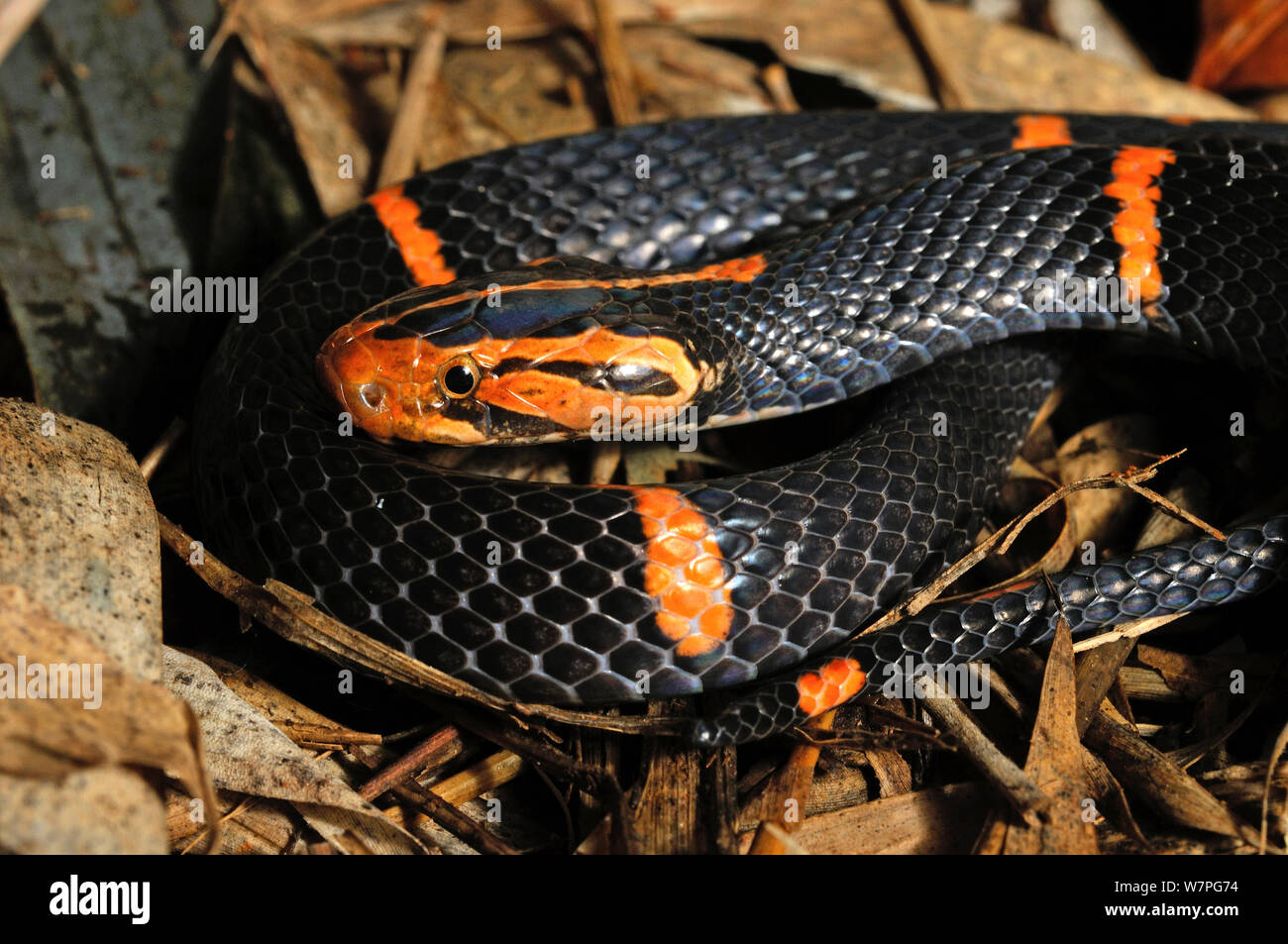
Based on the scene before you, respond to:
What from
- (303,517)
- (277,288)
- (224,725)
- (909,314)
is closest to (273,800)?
(224,725)

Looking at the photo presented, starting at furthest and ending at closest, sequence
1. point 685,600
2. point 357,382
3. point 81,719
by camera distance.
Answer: point 357,382 → point 685,600 → point 81,719

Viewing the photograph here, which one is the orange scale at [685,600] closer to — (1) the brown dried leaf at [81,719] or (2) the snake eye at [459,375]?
(2) the snake eye at [459,375]

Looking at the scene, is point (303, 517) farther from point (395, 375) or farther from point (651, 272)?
point (651, 272)

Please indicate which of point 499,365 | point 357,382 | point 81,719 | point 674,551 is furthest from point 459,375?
point 81,719

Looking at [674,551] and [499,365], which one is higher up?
[499,365]

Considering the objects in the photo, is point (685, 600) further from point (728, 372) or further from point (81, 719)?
point (81, 719)

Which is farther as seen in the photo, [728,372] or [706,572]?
[728,372]
